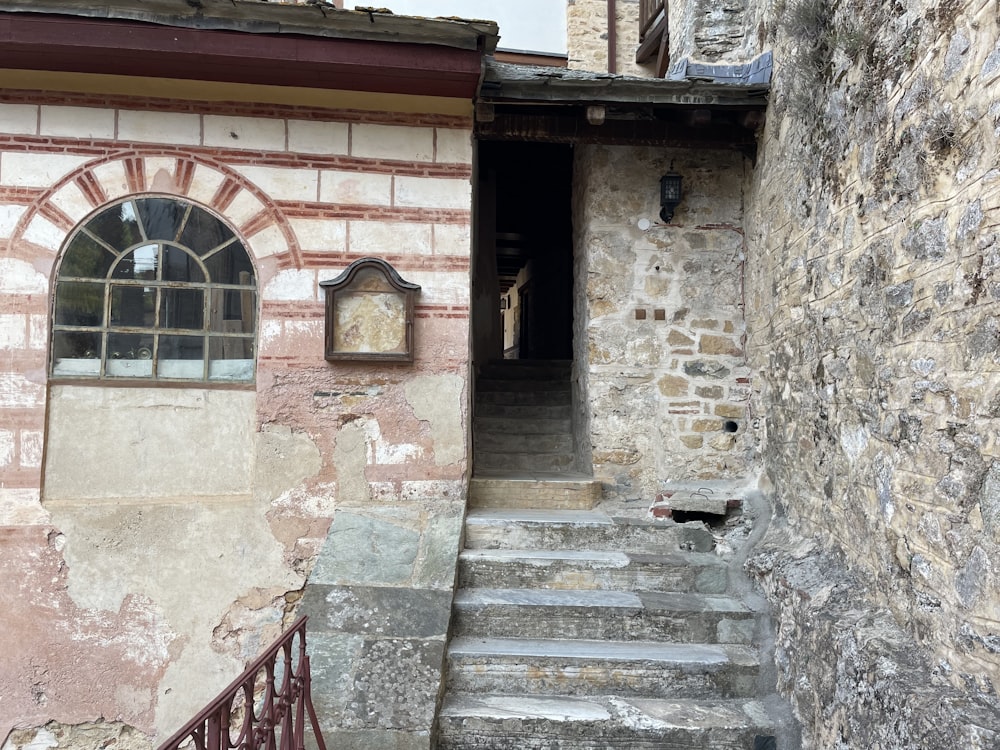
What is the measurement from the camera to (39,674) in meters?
4.17

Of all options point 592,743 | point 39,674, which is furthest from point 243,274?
point 592,743

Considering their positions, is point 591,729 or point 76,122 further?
point 76,122

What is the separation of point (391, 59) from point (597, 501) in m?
3.14

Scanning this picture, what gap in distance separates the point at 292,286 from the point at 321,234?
0.39 m

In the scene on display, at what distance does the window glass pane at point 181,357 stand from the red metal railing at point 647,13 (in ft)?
23.3

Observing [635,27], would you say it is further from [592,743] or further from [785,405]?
[592,743]

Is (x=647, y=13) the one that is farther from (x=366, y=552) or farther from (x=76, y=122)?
(x=366, y=552)

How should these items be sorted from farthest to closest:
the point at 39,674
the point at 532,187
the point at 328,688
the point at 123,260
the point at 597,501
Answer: the point at 532,187 < the point at 597,501 < the point at 123,260 < the point at 39,674 < the point at 328,688

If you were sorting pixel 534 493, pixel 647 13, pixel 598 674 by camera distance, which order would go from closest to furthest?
pixel 598 674, pixel 534 493, pixel 647 13

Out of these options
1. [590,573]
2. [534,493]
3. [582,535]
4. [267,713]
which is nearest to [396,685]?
[267,713]

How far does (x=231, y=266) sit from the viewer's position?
456 cm

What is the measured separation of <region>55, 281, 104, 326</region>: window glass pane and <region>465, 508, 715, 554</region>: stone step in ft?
8.76

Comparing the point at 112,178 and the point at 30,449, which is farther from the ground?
the point at 112,178

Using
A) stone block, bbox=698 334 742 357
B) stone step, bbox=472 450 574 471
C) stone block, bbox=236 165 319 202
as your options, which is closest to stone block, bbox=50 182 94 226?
stone block, bbox=236 165 319 202
